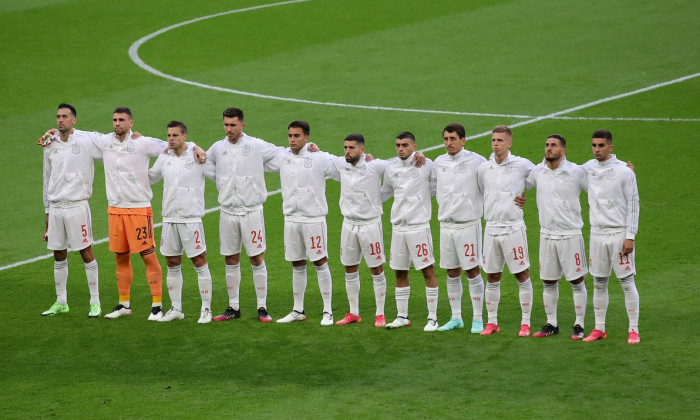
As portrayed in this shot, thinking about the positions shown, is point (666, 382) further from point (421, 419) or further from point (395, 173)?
point (395, 173)

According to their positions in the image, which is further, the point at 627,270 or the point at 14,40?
the point at 14,40

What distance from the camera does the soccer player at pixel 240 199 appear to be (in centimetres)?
1427

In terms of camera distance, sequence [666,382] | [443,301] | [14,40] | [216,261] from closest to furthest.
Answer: [666,382] < [443,301] < [216,261] < [14,40]

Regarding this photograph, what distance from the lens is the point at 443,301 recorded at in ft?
50.0

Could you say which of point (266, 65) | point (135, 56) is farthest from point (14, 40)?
point (266, 65)

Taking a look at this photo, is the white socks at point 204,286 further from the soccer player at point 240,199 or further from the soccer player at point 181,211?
the soccer player at point 240,199

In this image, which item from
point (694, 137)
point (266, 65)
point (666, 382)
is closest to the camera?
point (666, 382)

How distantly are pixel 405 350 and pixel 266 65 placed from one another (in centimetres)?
1645

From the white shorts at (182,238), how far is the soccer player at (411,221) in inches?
94.6

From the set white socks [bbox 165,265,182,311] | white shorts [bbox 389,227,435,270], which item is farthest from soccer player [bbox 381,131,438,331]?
white socks [bbox 165,265,182,311]

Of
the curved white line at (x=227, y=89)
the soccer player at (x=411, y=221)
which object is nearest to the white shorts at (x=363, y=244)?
the soccer player at (x=411, y=221)

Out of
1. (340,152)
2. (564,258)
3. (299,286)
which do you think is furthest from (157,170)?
(340,152)

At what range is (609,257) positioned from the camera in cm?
1292

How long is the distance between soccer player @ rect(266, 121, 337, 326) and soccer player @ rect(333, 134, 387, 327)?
10.8 inches
